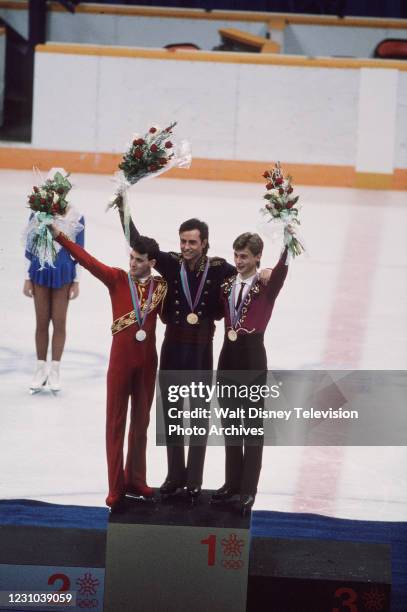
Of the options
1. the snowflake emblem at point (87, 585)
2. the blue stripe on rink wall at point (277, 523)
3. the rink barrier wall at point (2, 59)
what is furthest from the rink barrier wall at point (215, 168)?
the snowflake emblem at point (87, 585)

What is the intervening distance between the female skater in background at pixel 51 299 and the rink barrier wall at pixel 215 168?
36.1 feet

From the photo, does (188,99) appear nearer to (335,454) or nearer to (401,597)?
(335,454)

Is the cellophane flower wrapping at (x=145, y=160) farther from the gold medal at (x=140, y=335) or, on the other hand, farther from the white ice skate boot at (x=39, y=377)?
the white ice skate boot at (x=39, y=377)

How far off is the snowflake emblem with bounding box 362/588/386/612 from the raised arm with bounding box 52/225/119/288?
62.3 inches

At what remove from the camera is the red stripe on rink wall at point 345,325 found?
607cm

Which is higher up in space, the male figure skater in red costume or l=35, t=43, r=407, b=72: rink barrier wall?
l=35, t=43, r=407, b=72: rink barrier wall

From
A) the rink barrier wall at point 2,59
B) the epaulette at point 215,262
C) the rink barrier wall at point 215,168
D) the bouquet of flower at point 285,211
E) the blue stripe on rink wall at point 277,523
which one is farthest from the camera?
the rink barrier wall at point 2,59

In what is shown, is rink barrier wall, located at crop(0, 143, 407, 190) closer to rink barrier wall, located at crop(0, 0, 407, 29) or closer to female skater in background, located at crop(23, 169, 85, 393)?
rink barrier wall, located at crop(0, 0, 407, 29)

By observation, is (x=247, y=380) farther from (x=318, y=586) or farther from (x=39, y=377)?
(x=39, y=377)

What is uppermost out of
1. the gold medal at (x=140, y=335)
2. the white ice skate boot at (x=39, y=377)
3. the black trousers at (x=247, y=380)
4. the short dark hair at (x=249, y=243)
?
the short dark hair at (x=249, y=243)

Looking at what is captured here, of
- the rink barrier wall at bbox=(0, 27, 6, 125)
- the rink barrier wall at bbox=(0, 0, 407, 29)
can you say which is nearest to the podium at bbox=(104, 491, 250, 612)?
the rink barrier wall at bbox=(0, 27, 6, 125)

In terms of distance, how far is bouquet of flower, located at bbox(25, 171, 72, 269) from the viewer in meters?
4.79

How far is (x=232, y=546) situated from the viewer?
4473mm

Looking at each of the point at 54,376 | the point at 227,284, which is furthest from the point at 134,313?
the point at 54,376
